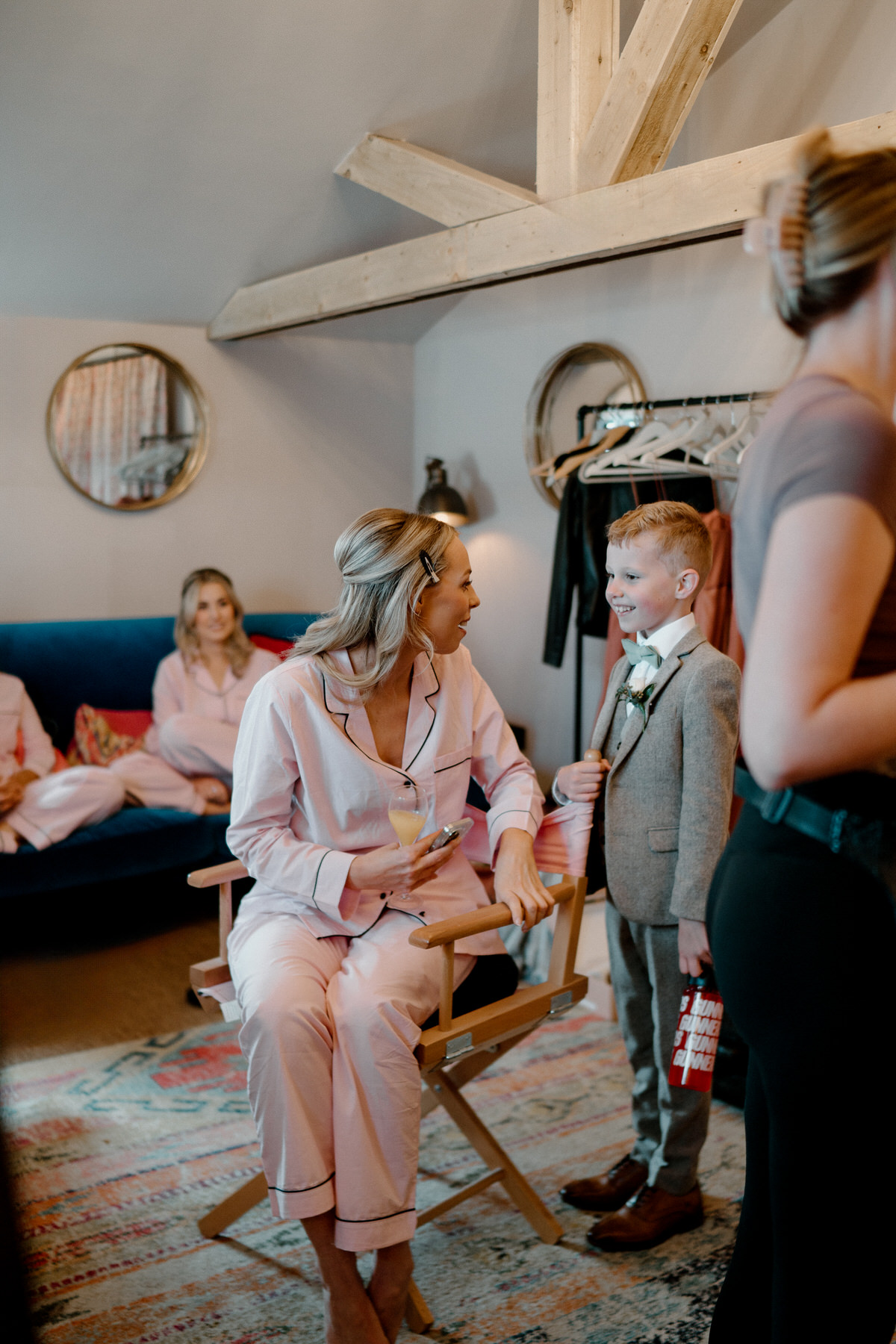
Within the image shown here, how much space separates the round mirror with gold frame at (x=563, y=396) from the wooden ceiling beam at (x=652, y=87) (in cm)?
156

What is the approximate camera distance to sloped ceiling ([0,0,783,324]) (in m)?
3.15

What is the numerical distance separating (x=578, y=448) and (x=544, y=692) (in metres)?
1.37

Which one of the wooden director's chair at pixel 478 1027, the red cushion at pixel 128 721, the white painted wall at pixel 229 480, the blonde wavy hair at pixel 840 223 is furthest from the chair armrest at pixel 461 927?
the white painted wall at pixel 229 480

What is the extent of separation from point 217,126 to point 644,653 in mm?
2680

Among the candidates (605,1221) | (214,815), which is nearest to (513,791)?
(605,1221)

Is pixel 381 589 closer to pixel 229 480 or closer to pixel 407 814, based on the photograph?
pixel 407 814

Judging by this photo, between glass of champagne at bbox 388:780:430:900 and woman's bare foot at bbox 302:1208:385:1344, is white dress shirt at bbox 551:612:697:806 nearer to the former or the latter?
glass of champagne at bbox 388:780:430:900

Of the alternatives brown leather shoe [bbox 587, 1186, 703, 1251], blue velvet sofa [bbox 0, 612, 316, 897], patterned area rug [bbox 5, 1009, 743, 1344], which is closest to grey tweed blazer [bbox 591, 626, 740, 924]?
brown leather shoe [bbox 587, 1186, 703, 1251]

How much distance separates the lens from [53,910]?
12.7 feet

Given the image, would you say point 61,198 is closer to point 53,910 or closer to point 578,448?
point 578,448

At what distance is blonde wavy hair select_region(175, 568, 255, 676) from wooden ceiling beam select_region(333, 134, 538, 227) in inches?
61.5

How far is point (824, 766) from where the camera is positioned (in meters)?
0.87

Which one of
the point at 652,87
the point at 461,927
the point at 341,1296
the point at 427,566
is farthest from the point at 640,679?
the point at 652,87

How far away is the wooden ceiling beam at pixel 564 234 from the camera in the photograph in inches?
95.3
